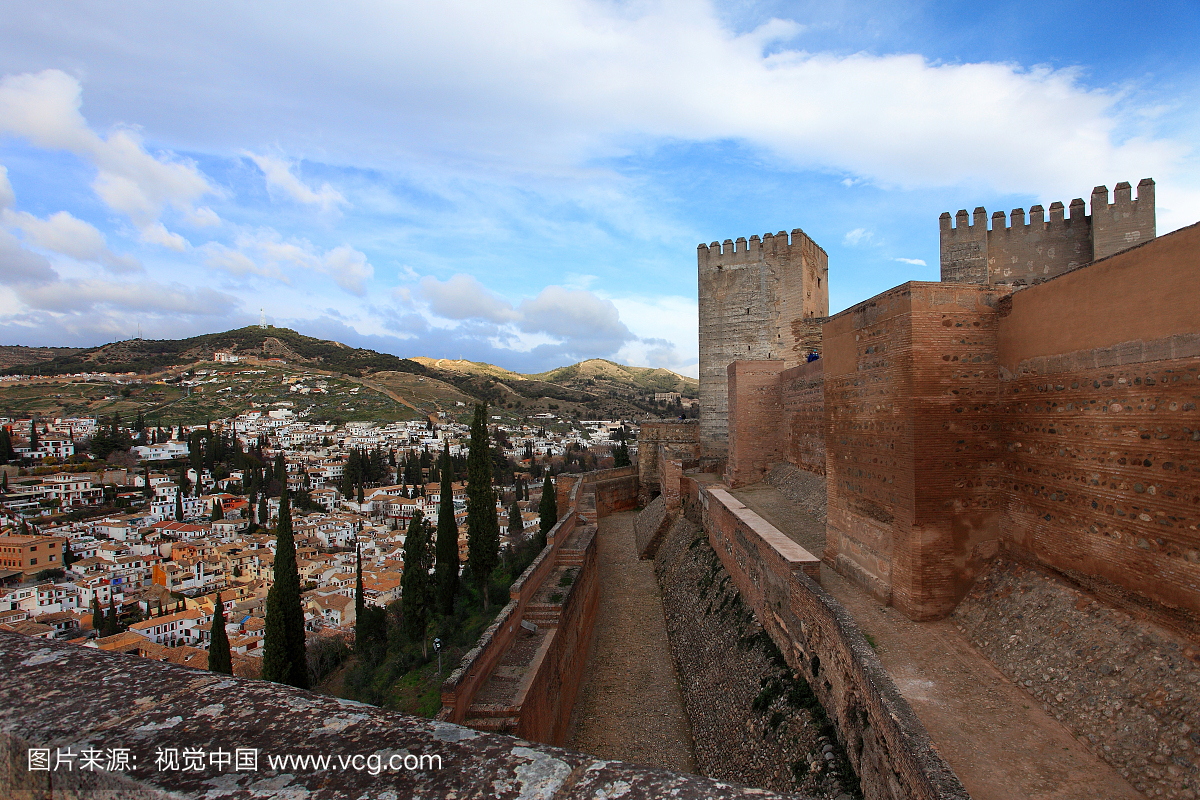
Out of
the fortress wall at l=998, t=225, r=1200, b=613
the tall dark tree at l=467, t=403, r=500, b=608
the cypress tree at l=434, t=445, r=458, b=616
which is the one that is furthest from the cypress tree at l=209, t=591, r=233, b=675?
the fortress wall at l=998, t=225, r=1200, b=613

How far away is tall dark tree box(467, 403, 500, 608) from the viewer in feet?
54.3

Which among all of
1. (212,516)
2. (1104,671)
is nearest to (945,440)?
(1104,671)

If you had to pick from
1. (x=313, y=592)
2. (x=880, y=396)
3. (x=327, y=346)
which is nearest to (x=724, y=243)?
(x=880, y=396)

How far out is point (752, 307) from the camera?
18547 millimetres

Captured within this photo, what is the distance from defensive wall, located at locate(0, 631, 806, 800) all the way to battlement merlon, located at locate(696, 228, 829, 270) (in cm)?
1889

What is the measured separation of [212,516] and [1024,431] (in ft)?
174

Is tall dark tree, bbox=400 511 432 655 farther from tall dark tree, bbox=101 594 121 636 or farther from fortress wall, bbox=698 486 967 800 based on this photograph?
tall dark tree, bbox=101 594 121 636

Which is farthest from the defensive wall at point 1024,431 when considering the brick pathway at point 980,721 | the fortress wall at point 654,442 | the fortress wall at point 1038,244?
the fortress wall at point 654,442

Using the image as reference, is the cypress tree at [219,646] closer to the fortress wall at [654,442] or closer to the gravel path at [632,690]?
the gravel path at [632,690]

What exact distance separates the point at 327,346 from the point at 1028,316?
5424 inches

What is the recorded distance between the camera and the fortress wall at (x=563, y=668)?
7547 mm

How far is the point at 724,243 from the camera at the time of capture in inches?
747

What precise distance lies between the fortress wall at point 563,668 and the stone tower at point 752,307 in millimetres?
8024

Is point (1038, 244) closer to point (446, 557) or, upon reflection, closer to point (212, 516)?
point (446, 557)
